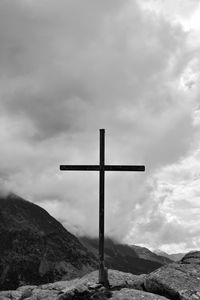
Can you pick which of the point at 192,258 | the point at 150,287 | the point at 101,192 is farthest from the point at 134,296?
the point at 101,192

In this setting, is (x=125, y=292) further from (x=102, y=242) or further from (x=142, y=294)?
(x=102, y=242)

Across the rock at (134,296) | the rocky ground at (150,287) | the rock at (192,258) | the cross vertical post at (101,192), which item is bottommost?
the rock at (134,296)

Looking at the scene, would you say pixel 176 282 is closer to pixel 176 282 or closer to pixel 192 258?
pixel 176 282

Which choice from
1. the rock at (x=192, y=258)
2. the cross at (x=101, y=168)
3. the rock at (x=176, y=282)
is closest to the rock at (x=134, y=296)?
the rock at (x=176, y=282)

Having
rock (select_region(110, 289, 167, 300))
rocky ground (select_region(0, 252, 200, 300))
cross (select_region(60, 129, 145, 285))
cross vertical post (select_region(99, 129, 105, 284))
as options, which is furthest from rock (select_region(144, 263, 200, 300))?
cross (select_region(60, 129, 145, 285))

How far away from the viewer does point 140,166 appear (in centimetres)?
3030

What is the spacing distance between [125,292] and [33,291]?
10.6 meters

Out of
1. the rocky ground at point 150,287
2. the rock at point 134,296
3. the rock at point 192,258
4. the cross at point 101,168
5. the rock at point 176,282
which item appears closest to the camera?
the rock at point 134,296

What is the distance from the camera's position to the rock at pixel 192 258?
2945 cm

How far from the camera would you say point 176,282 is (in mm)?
25531

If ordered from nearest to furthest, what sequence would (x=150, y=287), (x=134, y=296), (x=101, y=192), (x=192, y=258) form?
(x=134, y=296) < (x=150, y=287) < (x=192, y=258) < (x=101, y=192)

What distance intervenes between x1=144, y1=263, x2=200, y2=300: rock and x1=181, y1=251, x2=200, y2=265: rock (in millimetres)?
1430

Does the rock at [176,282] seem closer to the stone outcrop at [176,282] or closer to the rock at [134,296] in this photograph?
the stone outcrop at [176,282]

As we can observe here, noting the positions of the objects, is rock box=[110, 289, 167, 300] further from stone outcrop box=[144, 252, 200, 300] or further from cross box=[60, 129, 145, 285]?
cross box=[60, 129, 145, 285]
